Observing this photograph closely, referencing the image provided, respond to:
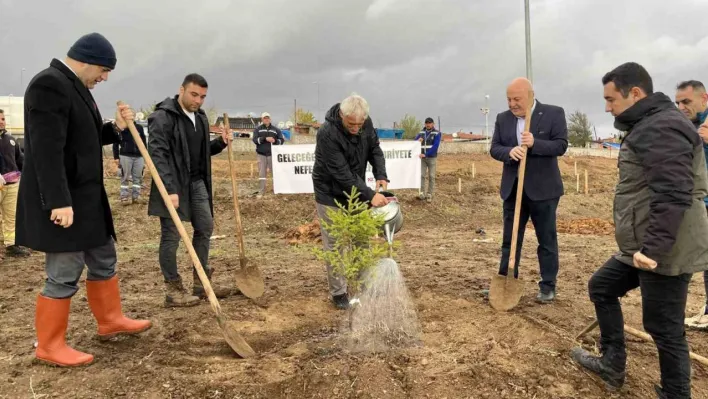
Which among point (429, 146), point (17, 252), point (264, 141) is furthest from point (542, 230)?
point (264, 141)

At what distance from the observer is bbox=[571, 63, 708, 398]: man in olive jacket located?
9.21 feet

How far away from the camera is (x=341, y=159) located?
4.66 metres

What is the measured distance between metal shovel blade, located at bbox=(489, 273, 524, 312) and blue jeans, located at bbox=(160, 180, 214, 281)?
9.72 feet

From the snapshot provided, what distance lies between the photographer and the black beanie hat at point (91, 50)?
369 centimetres

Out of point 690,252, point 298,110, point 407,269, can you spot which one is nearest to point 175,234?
point 407,269

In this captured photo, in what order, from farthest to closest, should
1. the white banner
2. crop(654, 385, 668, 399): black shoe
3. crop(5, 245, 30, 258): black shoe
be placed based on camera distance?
the white banner, crop(5, 245, 30, 258): black shoe, crop(654, 385, 668, 399): black shoe

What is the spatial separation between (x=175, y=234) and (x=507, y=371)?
335cm

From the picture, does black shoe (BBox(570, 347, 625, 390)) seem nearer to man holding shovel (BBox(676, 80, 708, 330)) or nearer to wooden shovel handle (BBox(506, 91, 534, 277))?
wooden shovel handle (BBox(506, 91, 534, 277))

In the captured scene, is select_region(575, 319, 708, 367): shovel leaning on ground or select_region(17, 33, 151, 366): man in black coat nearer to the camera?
select_region(17, 33, 151, 366): man in black coat

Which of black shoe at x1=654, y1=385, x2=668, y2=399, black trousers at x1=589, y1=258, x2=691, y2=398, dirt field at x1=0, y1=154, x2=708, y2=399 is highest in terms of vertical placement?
black trousers at x1=589, y1=258, x2=691, y2=398

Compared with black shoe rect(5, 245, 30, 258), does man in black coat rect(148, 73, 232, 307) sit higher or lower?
higher

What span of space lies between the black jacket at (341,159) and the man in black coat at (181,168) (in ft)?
4.06

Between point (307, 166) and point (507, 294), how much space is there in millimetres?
8508

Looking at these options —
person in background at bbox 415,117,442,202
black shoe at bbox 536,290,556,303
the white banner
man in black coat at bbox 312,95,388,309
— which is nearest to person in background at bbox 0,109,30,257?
man in black coat at bbox 312,95,388,309
